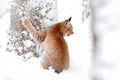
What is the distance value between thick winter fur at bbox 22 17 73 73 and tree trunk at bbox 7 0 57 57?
21 centimetres

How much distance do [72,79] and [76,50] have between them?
2153 mm

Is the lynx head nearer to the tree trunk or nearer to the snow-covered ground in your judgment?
the tree trunk

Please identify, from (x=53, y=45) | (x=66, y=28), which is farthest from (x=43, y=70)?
(x=66, y=28)

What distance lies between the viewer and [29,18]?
5.67 meters

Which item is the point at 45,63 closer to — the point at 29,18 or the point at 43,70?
the point at 43,70

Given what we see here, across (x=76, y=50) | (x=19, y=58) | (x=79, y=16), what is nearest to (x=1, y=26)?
(x=79, y=16)

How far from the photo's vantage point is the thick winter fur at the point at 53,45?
5.08 m

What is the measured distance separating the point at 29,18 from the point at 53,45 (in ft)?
2.45

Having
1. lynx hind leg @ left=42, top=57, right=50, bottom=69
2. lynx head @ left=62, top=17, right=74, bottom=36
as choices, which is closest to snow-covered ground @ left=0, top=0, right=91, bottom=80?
lynx hind leg @ left=42, top=57, right=50, bottom=69

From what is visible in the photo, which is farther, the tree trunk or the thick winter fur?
the tree trunk

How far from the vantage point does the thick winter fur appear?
5.08 metres

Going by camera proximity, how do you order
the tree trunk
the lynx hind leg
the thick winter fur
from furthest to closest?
1. the tree trunk
2. the lynx hind leg
3. the thick winter fur

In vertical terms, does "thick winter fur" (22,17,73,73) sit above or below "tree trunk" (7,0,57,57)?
below

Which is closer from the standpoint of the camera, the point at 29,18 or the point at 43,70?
the point at 43,70
